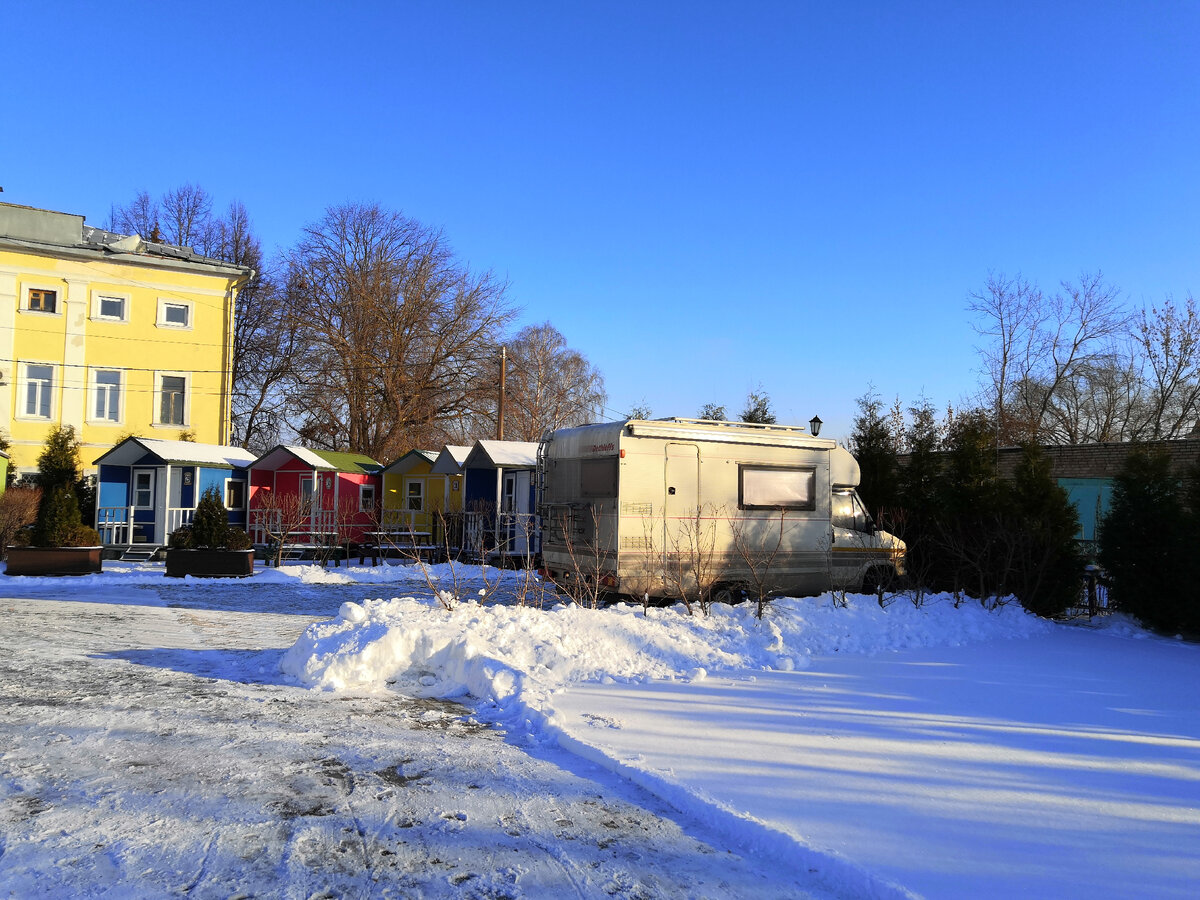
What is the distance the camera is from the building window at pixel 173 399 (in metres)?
30.7

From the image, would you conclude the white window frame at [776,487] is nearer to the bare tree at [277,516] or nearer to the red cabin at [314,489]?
the bare tree at [277,516]

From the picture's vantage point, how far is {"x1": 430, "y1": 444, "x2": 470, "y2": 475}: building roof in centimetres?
2556

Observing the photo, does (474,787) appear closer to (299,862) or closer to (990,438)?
(299,862)

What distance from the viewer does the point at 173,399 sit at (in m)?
30.9

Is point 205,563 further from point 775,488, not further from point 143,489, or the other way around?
point 775,488

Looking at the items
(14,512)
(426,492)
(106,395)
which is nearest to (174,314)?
(106,395)

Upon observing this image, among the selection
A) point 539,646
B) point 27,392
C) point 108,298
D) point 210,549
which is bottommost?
point 539,646

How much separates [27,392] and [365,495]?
39.5 ft

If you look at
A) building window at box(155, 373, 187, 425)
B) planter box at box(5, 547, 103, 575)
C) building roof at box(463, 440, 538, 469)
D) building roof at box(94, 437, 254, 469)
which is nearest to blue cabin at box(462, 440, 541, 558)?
building roof at box(463, 440, 538, 469)

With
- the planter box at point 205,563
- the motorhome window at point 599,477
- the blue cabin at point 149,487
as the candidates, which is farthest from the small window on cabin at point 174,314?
the motorhome window at point 599,477

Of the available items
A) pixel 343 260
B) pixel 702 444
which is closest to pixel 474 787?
pixel 702 444

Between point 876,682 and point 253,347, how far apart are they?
36.5 m

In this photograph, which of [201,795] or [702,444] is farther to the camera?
[702,444]

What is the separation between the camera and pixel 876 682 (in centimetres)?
798
